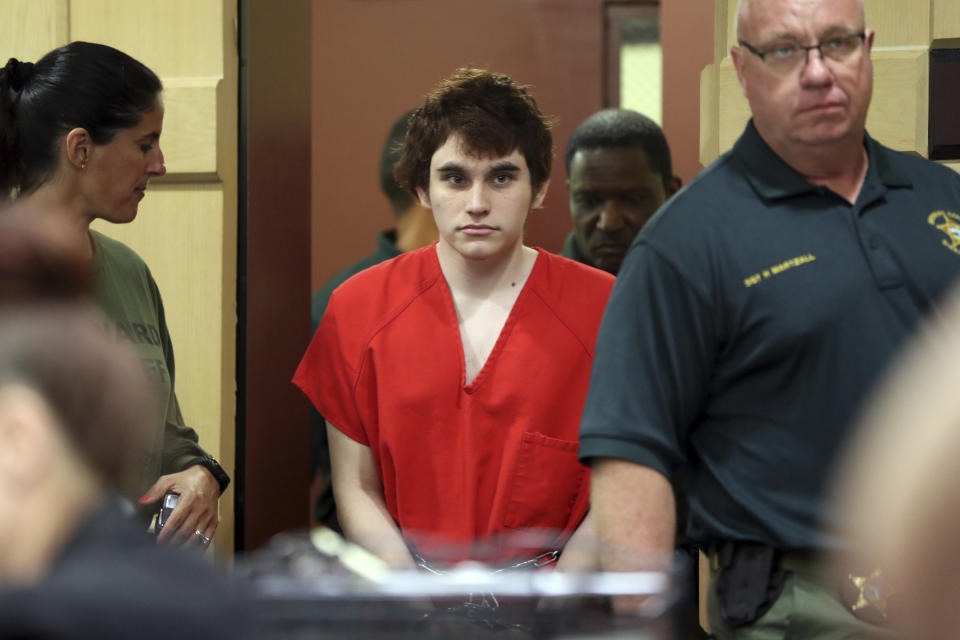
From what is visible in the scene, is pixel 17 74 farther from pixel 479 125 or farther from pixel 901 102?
pixel 901 102

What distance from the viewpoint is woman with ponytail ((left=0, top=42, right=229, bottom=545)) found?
7.47ft

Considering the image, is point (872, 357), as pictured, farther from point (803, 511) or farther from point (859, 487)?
point (859, 487)

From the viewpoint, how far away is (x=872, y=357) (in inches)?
67.3

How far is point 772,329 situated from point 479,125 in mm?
856

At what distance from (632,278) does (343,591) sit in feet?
3.27

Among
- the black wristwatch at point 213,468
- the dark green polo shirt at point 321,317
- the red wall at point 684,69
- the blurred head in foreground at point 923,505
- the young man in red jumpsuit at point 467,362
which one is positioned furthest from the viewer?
the red wall at point 684,69

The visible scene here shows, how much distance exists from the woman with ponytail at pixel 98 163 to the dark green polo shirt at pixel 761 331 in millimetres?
978

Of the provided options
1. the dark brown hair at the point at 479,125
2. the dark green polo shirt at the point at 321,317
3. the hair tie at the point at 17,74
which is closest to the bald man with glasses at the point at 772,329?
the dark brown hair at the point at 479,125

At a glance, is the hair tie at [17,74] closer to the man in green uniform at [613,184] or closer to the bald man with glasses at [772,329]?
the bald man with glasses at [772,329]

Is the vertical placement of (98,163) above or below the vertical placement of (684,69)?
below

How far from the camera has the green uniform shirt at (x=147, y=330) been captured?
7.75 feet

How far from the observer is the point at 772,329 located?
174 cm

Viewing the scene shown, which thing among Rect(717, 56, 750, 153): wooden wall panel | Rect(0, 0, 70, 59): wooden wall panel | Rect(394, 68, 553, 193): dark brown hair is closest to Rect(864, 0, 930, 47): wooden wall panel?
Rect(717, 56, 750, 153): wooden wall panel

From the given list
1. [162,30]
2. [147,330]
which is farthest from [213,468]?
[162,30]
